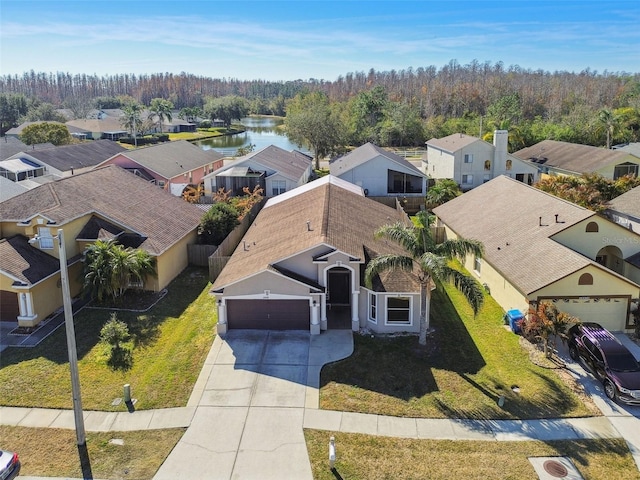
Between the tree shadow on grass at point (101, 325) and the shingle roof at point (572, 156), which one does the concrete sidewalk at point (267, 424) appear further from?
the shingle roof at point (572, 156)

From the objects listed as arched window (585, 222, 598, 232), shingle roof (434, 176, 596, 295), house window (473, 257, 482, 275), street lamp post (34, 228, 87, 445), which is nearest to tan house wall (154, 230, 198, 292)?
street lamp post (34, 228, 87, 445)

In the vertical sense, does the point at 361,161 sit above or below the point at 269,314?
above

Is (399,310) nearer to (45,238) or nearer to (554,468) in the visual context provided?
(554,468)

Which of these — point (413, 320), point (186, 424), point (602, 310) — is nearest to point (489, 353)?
point (413, 320)

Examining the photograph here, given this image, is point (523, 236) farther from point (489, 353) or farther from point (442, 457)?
point (442, 457)

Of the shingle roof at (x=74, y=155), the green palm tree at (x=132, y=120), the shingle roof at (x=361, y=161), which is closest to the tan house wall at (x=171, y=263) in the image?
the shingle roof at (x=361, y=161)

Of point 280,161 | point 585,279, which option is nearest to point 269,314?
point 585,279
